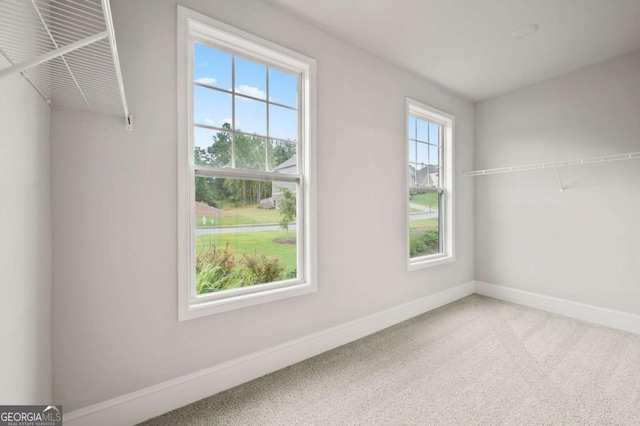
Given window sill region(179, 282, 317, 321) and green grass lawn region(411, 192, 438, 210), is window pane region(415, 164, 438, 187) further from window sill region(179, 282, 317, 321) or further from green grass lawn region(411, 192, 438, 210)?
window sill region(179, 282, 317, 321)

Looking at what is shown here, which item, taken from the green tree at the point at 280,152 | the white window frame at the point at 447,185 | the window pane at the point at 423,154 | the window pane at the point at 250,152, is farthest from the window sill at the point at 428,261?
the window pane at the point at 250,152

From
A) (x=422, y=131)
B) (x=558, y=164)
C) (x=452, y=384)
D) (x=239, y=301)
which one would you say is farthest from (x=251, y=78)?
(x=558, y=164)

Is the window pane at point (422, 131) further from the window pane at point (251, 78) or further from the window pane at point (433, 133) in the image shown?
the window pane at point (251, 78)

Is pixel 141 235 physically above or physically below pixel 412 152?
below

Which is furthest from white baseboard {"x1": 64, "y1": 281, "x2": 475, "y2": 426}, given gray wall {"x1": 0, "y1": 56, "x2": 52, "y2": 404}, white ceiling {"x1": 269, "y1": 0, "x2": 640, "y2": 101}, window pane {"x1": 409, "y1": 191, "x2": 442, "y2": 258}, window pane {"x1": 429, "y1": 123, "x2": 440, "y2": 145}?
white ceiling {"x1": 269, "y1": 0, "x2": 640, "y2": 101}

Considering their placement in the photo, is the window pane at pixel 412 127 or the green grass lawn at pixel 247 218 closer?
the green grass lawn at pixel 247 218

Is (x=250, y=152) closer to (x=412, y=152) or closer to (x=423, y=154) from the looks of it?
(x=412, y=152)

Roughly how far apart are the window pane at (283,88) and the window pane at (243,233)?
2.26 ft

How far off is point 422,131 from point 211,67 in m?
2.61

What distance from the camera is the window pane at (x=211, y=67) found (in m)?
1.98

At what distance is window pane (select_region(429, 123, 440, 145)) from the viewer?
374 cm

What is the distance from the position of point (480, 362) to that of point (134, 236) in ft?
8.80

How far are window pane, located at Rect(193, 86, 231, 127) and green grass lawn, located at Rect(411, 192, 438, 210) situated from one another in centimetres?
237

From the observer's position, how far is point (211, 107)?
2.02m
